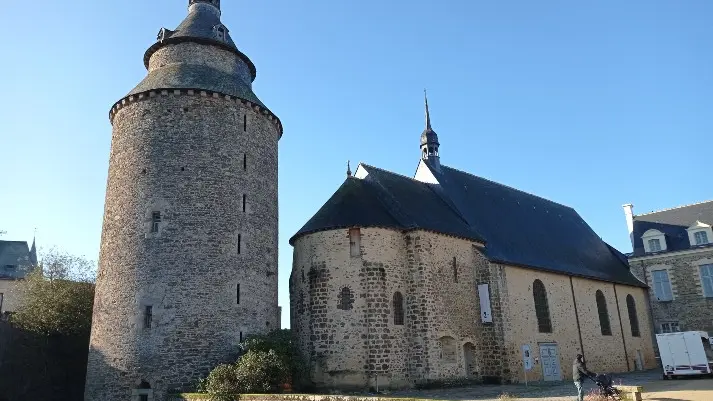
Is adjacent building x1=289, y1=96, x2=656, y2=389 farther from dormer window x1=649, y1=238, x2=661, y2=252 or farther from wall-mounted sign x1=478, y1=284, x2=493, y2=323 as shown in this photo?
dormer window x1=649, y1=238, x2=661, y2=252

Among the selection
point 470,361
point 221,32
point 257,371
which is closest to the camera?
point 257,371

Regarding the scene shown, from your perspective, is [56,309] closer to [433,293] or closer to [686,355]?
[433,293]

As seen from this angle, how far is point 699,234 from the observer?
29031 mm

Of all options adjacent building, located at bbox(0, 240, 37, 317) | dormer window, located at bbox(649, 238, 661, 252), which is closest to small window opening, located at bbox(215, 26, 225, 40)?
adjacent building, located at bbox(0, 240, 37, 317)

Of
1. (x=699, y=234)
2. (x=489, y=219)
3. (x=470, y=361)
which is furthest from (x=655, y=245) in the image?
(x=470, y=361)

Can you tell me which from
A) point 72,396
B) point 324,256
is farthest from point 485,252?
point 72,396

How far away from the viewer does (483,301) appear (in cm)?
2152

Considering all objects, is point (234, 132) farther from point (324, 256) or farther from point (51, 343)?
point (51, 343)

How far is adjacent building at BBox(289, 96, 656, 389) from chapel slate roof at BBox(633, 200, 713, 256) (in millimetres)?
5822

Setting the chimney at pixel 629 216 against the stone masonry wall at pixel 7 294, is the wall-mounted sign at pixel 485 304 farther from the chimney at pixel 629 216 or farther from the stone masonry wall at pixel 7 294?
the stone masonry wall at pixel 7 294

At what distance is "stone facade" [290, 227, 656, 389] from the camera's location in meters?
18.5

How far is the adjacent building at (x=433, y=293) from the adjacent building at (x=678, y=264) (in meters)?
3.96

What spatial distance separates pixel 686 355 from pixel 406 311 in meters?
9.98

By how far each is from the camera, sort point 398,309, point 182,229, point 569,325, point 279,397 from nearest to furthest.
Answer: point 279,397 < point 182,229 < point 398,309 < point 569,325
